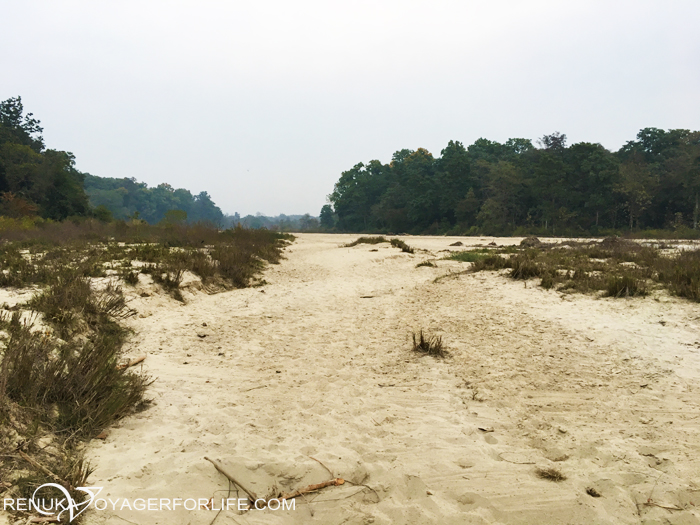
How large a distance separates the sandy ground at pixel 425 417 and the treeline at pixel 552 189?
29466mm

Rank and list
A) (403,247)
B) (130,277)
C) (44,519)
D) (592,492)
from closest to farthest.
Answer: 1. (44,519)
2. (592,492)
3. (130,277)
4. (403,247)

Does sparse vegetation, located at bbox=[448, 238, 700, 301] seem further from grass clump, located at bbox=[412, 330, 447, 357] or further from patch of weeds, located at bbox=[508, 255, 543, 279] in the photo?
grass clump, located at bbox=[412, 330, 447, 357]

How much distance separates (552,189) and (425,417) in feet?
131

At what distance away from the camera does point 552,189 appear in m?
38.0

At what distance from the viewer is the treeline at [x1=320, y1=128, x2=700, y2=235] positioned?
110ft

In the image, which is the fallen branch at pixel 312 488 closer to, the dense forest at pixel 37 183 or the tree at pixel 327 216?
the dense forest at pixel 37 183

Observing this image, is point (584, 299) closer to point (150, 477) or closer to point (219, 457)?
point (219, 457)

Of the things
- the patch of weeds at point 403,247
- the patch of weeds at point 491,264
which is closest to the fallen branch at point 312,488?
the patch of weeds at point 491,264

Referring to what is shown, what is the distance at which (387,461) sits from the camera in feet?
9.52

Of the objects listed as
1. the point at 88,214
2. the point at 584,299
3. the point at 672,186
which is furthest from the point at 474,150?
the point at 584,299

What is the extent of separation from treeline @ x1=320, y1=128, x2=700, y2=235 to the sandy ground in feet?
96.7

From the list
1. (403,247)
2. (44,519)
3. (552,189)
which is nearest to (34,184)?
(403,247)

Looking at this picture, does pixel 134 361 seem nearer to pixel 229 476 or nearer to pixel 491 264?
pixel 229 476

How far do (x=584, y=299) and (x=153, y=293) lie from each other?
7.71 metres
